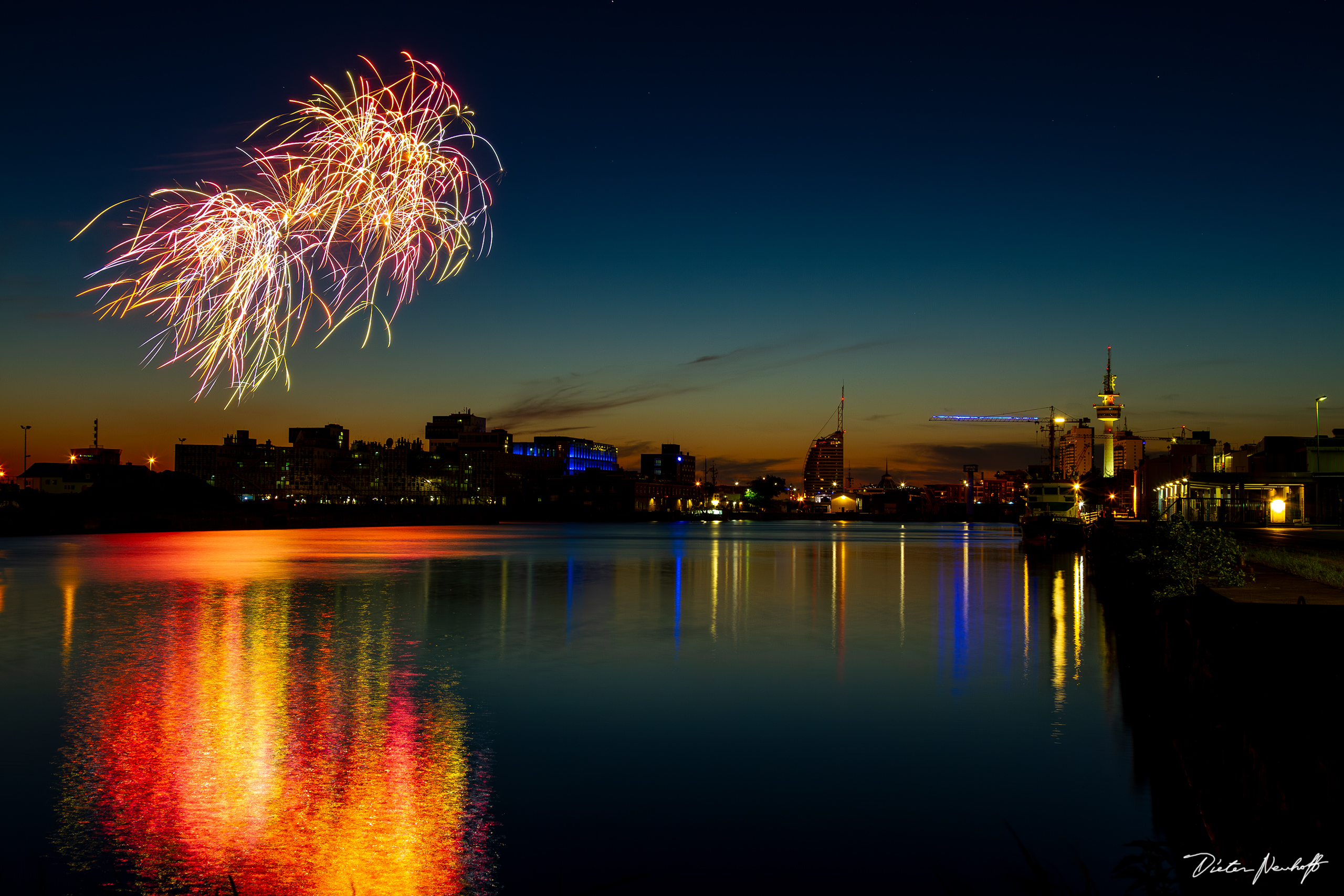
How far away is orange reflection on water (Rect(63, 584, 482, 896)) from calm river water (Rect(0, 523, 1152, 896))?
5 cm

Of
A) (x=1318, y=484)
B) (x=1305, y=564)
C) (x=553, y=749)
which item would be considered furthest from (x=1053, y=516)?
(x=553, y=749)

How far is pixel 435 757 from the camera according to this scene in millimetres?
11328

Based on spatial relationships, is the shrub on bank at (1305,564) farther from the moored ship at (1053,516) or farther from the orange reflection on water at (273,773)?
the moored ship at (1053,516)

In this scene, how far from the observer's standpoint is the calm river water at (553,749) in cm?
816

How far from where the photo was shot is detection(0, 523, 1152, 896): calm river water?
8.16 metres

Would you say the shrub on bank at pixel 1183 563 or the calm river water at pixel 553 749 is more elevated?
the shrub on bank at pixel 1183 563

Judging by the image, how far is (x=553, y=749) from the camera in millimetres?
12000

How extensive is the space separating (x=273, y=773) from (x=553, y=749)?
3.09 meters

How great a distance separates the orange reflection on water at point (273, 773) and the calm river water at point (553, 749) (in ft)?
0.15

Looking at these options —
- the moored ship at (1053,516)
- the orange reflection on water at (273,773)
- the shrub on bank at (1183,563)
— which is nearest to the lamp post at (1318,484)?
the moored ship at (1053,516)

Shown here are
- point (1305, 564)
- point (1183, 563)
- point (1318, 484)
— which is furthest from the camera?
point (1318, 484)
